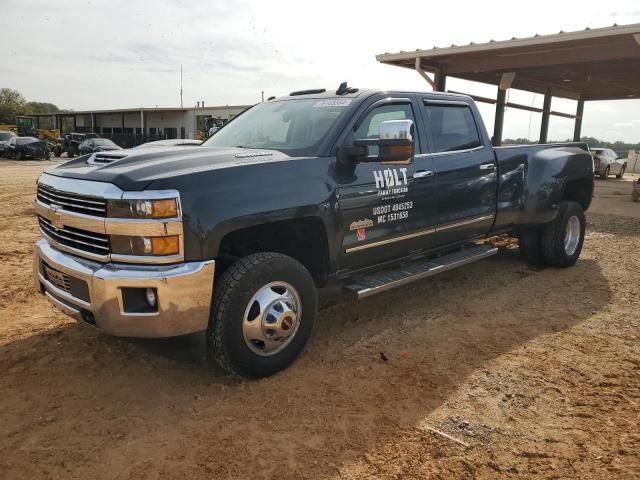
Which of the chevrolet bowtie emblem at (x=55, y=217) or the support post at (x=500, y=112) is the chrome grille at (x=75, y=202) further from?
the support post at (x=500, y=112)

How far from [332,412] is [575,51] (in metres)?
12.9

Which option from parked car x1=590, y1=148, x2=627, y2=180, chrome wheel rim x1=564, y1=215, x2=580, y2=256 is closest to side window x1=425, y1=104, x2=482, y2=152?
chrome wheel rim x1=564, y1=215, x2=580, y2=256

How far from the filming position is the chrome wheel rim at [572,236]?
6.43 meters

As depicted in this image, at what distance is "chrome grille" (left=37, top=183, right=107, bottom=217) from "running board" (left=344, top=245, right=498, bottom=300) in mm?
1839

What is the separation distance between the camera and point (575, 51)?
1284 centimetres

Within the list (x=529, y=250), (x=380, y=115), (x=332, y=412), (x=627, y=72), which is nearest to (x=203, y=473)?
(x=332, y=412)

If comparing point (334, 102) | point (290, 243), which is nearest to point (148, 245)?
Answer: point (290, 243)

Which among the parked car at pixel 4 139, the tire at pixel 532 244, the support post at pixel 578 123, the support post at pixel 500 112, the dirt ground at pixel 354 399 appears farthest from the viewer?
the parked car at pixel 4 139

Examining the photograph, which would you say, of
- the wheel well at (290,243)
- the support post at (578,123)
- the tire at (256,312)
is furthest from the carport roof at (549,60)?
the tire at (256,312)

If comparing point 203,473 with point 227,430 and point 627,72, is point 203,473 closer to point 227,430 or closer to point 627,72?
point 227,430

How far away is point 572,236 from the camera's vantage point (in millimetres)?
6547

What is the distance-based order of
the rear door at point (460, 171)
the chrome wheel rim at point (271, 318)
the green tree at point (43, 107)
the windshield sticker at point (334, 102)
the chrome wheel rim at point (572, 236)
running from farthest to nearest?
the green tree at point (43, 107) → the chrome wheel rim at point (572, 236) → the rear door at point (460, 171) → the windshield sticker at point (334, 102) → the chrome wheel rim at point (271, 318)

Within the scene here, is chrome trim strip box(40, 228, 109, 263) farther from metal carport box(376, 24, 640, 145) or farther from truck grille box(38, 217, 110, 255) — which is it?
metal carport box(376, 24, 640, 145)

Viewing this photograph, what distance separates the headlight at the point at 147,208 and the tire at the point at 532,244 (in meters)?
4.63
